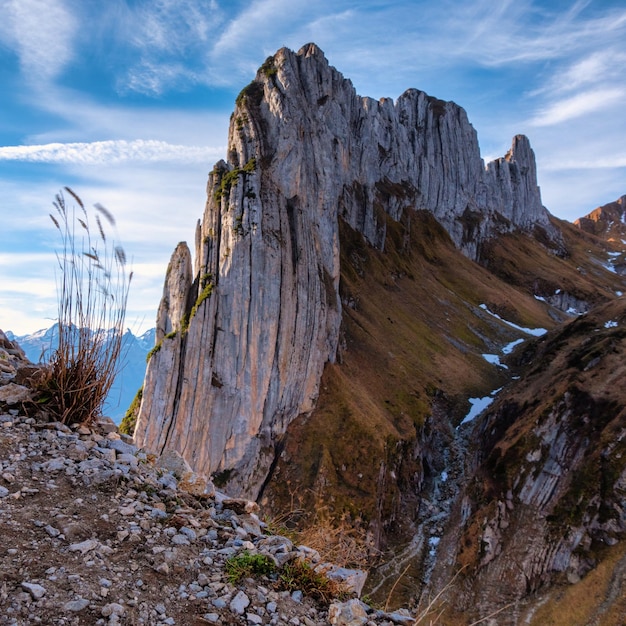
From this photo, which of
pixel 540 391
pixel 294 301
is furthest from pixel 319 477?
pixel 540 391

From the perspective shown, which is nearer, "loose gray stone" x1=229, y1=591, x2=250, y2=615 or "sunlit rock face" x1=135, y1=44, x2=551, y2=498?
"loose gray stone" x1=229, y1=591, x2=250, y2=615

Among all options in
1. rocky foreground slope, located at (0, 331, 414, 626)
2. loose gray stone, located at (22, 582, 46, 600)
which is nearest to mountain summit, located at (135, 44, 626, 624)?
rocky foreground slope, located at (0, 331, 414, 626)

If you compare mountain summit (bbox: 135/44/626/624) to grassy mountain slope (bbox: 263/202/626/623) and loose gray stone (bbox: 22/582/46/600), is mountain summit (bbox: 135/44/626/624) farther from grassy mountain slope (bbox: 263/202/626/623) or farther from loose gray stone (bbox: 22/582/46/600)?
loose gray stone (bbox: 22/582/46/600)

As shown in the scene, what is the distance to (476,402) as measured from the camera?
8144 cm

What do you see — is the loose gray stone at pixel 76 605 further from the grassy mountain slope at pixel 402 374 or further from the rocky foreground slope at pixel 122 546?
the grassy mountain slope at pixel 402 374

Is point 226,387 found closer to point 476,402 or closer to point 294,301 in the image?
point 294,301

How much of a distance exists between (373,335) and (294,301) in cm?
2391

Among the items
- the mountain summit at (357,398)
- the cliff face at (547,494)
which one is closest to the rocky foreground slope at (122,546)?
the mountain summit at (357,398)

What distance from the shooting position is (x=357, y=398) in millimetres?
65500

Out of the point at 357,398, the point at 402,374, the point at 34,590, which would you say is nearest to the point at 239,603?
the point at 34,590

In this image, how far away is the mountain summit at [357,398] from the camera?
4806 centimetres

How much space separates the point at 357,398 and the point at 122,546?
200 ft

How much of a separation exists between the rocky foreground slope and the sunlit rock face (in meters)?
43.6

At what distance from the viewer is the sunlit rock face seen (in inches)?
2056
